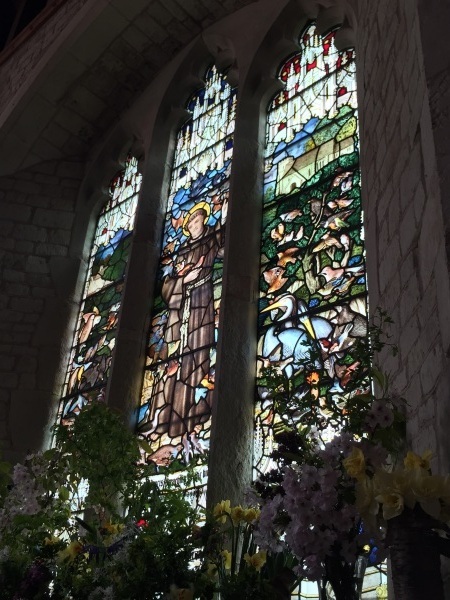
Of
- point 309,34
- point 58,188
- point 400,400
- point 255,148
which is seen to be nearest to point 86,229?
point 58,188

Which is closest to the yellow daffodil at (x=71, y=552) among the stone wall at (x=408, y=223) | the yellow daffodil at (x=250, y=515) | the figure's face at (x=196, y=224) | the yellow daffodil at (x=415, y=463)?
the yellow daffodil at (x=250, y=515)

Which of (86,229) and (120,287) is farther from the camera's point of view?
(86,229)

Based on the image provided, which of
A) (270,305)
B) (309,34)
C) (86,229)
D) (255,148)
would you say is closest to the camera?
(270,305)

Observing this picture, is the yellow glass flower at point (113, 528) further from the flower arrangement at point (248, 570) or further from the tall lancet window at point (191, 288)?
the tall lancet window at point (191, 288)

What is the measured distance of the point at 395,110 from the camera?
114 inches

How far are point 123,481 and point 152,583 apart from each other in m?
0.77

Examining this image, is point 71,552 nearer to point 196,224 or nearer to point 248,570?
point 248,570

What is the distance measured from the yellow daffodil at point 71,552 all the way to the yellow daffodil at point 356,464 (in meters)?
1.15

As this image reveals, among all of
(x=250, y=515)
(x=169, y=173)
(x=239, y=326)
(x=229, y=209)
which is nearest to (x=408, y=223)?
(x=250, y=515)

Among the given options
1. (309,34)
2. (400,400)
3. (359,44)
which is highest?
(309,34)

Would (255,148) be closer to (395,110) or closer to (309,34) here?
(309,34)

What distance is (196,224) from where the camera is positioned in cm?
527

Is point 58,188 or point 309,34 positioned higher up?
point 309,34

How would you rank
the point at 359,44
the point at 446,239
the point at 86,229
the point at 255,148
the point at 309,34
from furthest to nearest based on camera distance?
the point at 86,229 < the point at 309,34 < the point at 255,148 < the point at 359,44 < the point at 446,239
